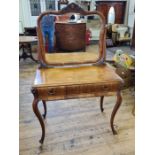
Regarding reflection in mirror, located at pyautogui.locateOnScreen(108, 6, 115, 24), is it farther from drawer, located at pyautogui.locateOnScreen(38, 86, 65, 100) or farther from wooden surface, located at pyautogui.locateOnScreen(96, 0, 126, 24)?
drawer, located at pyautogui.locateOnScreen(38, 86, 65, 100)

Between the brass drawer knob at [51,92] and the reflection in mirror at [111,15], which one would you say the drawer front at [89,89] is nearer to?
the brass drawer knob at [51,92]

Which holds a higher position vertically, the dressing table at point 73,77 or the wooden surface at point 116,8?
the wooden surface at point 116,8

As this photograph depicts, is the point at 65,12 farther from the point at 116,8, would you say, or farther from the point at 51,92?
the point at 116,8

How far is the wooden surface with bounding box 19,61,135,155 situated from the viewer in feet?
5.37

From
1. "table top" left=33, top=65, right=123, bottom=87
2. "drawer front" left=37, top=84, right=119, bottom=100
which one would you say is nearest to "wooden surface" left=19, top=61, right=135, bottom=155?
"drawer front" left=37, top=84, right=119, bottom=100

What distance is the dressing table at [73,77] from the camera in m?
1.45

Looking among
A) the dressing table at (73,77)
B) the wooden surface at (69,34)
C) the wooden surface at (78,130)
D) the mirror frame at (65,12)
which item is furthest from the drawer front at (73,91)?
the wooden surface at (69,34)

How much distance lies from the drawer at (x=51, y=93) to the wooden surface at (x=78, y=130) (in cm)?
53

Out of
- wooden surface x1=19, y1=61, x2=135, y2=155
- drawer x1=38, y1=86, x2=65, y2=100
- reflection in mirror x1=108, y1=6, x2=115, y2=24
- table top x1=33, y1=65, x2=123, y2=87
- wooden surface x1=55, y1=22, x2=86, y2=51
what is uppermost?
reflection in mirror x1=108, y1=6, x2=115, y2=24

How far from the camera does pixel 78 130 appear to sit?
74.0 inches

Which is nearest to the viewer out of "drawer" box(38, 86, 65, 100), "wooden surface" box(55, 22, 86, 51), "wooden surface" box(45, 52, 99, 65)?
"drawer" box(38, 86, 65, 100)
